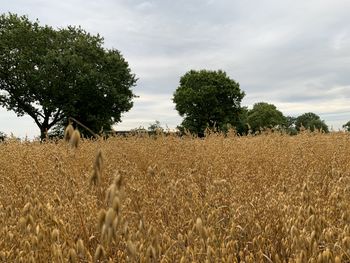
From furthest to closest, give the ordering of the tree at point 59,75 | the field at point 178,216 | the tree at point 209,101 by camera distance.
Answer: the tree at point 209,101
the tree at point 59,75
the field at point 178,216

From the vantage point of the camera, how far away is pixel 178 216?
2609 mm

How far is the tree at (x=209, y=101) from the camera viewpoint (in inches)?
1857

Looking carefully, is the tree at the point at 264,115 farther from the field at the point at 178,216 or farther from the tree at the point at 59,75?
the field at the point at 178,216

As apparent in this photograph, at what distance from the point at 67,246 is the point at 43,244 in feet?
0.45

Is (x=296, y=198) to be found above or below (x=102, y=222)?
below

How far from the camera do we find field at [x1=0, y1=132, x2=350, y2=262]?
1724 mm

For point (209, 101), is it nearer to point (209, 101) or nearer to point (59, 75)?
point (209, 101)

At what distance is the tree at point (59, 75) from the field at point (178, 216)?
85.4 feet

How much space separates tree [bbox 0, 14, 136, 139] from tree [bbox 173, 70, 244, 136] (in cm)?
1577

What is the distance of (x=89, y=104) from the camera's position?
31.3m

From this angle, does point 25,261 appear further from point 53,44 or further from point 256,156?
point 53,44

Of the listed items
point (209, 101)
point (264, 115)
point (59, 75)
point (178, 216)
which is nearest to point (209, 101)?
point (209, 101)

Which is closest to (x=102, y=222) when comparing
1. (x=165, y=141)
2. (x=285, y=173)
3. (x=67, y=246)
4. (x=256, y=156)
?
(x=67, y=246)

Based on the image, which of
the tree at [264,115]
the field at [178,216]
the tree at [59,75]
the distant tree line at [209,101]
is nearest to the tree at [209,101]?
the distant tree line at [209,101]
